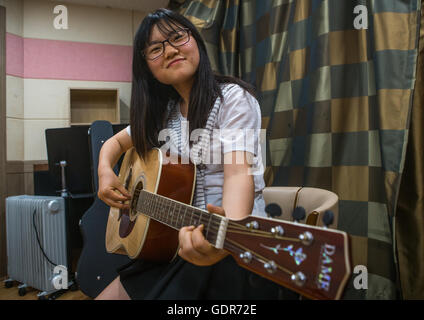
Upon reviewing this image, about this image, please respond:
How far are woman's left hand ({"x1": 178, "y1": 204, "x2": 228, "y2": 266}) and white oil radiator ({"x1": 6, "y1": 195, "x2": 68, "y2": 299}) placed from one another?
5.79ft

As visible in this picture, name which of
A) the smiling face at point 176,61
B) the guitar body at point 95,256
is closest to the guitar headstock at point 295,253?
the smiling face at point 176,61

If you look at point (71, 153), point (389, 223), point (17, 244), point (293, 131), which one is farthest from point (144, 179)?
point (17, 244)

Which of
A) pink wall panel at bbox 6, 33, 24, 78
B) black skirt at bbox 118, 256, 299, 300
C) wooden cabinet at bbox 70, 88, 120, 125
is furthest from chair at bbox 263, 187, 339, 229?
pink wall panel at bbox 6, 33, 24, 78

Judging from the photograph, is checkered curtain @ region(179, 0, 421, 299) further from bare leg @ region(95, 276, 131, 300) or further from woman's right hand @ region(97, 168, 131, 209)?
bare leg @ region(95, 276, 131, 300)

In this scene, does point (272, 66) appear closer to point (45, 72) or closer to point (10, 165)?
point (45, 72)

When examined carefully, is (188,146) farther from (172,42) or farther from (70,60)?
(70,60)

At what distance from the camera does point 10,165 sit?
265 cm

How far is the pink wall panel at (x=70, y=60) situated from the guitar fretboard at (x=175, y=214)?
2.37 metres

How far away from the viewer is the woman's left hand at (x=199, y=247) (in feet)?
2.23

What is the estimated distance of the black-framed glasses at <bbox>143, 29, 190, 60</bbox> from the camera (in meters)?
1.00

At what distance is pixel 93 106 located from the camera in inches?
120

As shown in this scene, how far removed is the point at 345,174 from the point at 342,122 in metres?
0.27

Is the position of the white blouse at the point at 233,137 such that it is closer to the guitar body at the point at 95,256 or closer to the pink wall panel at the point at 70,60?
the guitar body at the point at 95,256

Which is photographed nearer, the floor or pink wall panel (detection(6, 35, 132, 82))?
the floor
